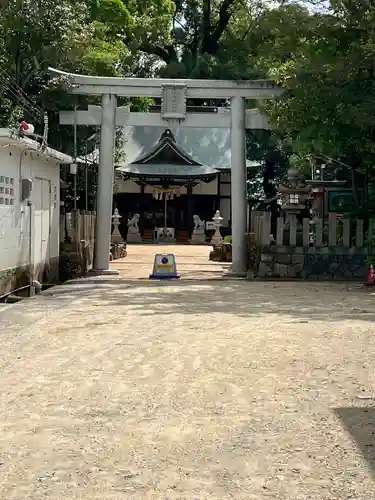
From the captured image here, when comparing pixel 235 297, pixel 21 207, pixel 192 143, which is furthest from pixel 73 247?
pixel 192 143

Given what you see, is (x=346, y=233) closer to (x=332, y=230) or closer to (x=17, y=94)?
(x=332, y=230)

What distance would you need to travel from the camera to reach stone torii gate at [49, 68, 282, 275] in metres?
18.2

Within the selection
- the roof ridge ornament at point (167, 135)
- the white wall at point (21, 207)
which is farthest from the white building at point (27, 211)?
the roof ridge ornament at point (167, 135)

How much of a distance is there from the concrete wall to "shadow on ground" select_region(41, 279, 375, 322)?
3.15ft

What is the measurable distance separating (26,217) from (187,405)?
33.6 feet

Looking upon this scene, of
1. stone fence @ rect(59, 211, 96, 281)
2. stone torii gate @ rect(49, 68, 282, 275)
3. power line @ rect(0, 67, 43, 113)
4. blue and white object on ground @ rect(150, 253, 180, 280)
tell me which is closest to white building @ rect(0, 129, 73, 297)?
stone fence @ rect(59, 211, 96, 281)

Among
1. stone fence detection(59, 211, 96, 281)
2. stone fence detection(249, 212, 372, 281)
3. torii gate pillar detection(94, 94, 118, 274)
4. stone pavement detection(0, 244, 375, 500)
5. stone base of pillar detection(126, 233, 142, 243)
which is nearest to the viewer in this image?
stone pavement detection(0, 244, 375, 500)

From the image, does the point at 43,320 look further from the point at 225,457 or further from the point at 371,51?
the point at 371,51

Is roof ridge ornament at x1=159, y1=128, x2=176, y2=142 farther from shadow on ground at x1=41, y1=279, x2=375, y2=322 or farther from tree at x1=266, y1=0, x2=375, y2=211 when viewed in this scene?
shadow on ground at x1=41, y1=279, x2=375, y2=322

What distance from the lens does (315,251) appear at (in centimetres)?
1759

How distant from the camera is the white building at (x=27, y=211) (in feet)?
45.2

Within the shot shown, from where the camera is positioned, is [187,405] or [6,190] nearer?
[187,405]

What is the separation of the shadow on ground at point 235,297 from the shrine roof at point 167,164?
60.3 ft

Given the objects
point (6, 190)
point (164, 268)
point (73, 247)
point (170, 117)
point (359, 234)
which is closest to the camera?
point (6, 190)
